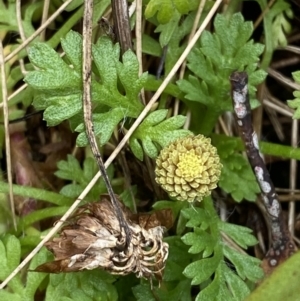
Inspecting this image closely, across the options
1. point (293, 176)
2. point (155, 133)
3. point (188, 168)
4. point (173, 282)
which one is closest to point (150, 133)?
point (155, 133)

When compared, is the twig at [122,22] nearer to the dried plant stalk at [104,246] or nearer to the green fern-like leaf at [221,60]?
the green fern-like leaf at [221,60]

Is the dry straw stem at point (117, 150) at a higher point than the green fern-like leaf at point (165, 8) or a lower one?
lower

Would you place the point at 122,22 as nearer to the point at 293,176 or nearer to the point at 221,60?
the point at 221,60

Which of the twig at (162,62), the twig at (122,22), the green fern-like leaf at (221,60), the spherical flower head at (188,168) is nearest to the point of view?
the spherical flower head at (188,168)

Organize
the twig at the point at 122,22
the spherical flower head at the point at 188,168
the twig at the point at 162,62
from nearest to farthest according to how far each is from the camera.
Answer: the spherical flower head at the point at 188,168
the twig at the point at 122,22
the twig at the point at 162,62

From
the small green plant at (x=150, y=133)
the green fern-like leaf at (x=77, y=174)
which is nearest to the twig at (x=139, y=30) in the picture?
the small green plant at (x=150, y=133)

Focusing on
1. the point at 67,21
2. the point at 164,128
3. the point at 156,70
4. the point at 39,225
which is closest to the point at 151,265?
the point at 164,128

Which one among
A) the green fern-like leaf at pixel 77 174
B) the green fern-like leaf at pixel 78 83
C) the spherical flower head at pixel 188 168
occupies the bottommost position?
the green fern-like leaf at pixel 77 174

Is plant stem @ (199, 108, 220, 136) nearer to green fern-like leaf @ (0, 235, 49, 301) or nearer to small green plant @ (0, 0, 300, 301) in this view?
small green plant @ (0, 0, 300, 301)
